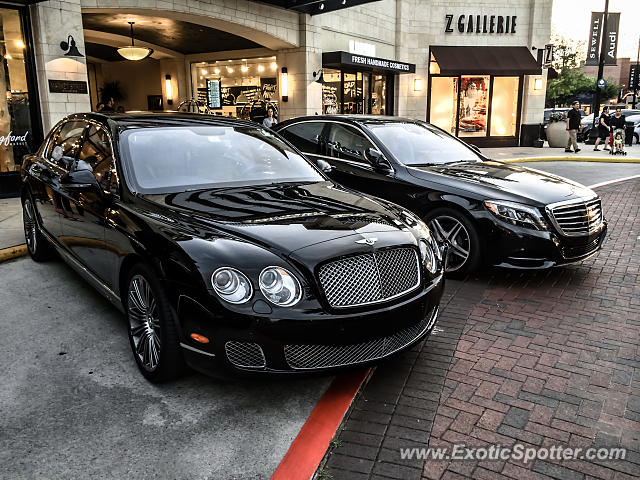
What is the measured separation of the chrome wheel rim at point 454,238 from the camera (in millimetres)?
5621

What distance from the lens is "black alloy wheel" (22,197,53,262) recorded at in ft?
19.5

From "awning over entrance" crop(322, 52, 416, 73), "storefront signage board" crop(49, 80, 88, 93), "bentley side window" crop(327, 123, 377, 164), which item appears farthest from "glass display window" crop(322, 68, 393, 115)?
"bentley side window" crop(327, 123, 377, 164)

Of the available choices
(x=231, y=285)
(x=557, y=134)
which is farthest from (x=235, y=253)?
(x=557, y=134)

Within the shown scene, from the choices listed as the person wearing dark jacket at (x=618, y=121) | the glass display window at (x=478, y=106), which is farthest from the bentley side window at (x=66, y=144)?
the person wearing dark jacket at (x=618, y=121)

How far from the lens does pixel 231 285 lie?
295cm

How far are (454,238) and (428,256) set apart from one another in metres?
2.23

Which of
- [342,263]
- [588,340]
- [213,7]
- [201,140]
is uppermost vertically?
[213,7]

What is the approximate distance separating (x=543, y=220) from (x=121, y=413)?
160 inches

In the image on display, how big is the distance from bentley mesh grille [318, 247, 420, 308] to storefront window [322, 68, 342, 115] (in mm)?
16805

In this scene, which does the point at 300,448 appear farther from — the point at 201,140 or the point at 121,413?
the point at 201,140

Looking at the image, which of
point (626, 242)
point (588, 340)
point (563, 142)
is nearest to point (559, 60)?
point (563, 142)

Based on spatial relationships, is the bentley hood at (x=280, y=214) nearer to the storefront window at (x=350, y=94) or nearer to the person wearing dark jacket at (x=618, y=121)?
the storefront window at (x=350, y=94)

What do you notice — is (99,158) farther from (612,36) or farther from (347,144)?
(612,36)

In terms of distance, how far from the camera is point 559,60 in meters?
56.3
